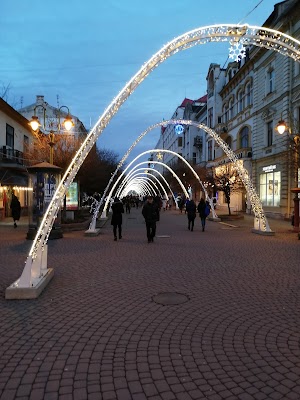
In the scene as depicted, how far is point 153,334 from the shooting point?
4965 mm

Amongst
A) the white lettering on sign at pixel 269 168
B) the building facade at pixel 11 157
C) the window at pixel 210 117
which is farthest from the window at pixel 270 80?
the building facade at pixel 11 157

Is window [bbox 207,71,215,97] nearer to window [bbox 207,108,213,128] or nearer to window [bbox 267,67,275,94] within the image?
window [bbox 207,108,213,128]

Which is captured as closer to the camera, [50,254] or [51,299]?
[51,299]

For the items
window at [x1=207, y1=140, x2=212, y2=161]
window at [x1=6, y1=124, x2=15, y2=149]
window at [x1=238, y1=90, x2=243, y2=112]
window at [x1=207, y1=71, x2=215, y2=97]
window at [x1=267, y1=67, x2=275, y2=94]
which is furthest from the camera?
window at [x1=207, y1=140, x2=212, y2=161]

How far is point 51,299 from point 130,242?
7924mm

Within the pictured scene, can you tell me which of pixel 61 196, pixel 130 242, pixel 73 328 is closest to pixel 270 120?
pixel 130 242

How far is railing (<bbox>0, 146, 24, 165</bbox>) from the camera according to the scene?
26.9 meters

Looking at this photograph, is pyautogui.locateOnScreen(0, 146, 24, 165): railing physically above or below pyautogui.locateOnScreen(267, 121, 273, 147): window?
below

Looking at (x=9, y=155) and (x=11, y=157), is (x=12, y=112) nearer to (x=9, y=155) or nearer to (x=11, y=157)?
(x=9, y=155)

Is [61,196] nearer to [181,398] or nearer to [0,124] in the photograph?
[181,398]

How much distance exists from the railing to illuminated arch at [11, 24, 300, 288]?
1914 centimetres

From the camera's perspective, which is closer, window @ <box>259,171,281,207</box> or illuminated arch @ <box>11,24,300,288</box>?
illuminated arch @ <box>11,24,300,288</box>

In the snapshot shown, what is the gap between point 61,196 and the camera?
8070 mm

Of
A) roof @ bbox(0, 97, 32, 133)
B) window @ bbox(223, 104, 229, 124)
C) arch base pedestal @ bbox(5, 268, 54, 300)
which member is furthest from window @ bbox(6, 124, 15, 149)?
window @ bbox(223, 104, 229, 124)
